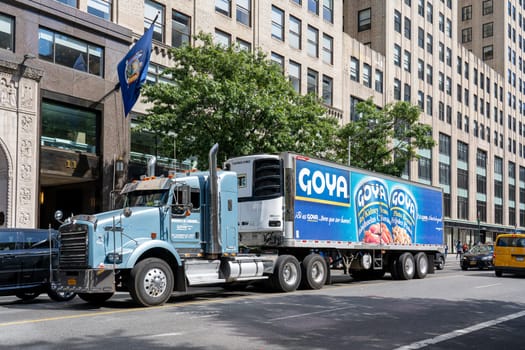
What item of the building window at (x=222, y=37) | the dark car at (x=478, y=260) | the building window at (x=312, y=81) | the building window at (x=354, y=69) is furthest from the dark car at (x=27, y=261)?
the building window at (x=354, y=69)

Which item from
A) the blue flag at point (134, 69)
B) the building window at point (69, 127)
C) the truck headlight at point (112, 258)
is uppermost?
the blue flag at point (134, 69)

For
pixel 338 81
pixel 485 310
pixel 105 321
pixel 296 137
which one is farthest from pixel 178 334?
pixel 338 81

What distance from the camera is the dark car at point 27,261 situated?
46.8 ft

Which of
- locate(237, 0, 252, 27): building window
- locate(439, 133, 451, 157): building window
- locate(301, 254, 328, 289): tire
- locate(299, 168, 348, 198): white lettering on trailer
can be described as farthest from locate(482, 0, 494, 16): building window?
locate(301, 254, 328, 289): tire

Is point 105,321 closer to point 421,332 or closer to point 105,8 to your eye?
point 421,332

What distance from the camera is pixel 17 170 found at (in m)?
24.5

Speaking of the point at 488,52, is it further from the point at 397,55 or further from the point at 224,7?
Answer: the point at 224,7

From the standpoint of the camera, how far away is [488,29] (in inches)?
3287

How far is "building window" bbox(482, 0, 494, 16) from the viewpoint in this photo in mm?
83225

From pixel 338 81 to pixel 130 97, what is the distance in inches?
953

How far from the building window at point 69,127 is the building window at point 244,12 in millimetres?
12715

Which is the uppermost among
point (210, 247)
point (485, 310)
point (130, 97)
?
point (130, 97)

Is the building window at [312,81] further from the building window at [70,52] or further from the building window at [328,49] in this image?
the building window at [70,52]

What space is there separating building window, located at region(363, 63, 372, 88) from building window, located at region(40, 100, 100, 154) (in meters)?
28.8
